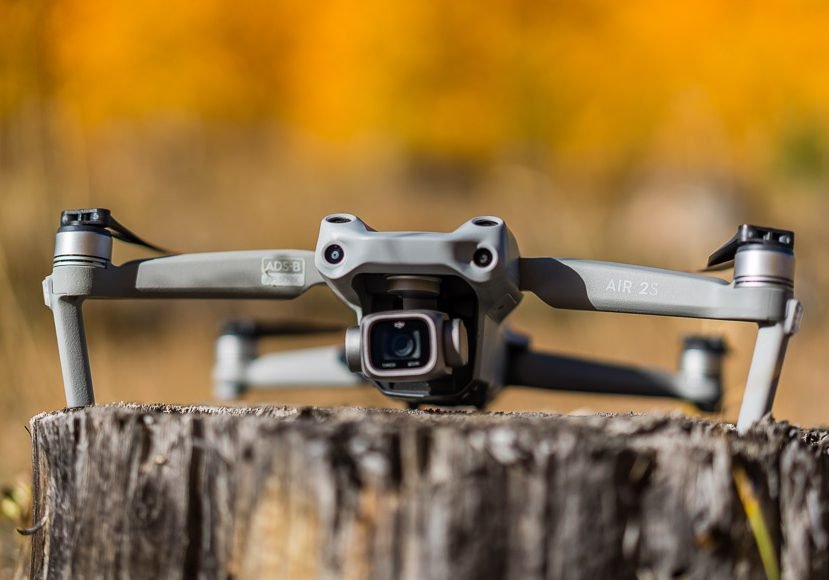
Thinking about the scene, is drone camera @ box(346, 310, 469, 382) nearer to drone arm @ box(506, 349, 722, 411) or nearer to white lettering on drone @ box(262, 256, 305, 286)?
white lettering on drone @ box(262, 256, 305, 286)

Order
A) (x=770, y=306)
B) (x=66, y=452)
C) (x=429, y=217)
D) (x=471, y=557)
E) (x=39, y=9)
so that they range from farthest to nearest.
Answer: (x=429, y=217)
(x=39, y=9)
(x=770, y=306)
(x=66, y=452)
(x=471, y=557)

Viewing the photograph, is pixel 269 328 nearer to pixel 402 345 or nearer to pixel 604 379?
pixel 604 379

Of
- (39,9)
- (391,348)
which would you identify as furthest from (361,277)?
(39,9)

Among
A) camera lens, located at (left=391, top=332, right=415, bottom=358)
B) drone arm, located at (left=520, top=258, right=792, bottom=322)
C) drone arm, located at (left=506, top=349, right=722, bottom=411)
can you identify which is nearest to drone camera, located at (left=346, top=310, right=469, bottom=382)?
camera lens, located at (left=391, top=332, right=415, bottom=358)

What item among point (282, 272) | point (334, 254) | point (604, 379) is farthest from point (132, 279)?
point (604, 379)

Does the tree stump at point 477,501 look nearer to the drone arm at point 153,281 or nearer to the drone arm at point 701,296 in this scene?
the drone arm at point 701,296

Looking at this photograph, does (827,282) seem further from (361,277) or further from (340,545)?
(340,545)

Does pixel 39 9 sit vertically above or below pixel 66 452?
above

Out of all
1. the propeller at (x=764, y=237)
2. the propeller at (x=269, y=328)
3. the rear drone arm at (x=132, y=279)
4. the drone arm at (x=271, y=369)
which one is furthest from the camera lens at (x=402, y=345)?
the propeller at (x=269, y=328)
